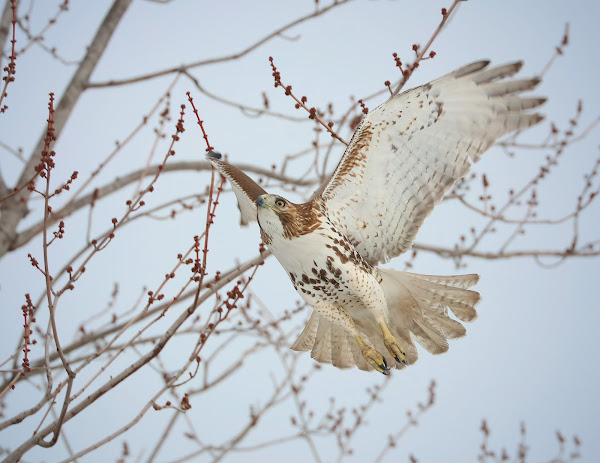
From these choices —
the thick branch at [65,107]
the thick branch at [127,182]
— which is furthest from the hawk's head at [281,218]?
the thick branch at [65,107]

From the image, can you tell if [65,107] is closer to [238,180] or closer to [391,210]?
[238,180]

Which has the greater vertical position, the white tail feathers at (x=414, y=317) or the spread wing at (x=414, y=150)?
the spread wing at (x=414, y=150)

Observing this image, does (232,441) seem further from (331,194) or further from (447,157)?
(447,157)

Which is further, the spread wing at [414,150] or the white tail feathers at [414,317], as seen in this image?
the white tail feathers at [414,317]

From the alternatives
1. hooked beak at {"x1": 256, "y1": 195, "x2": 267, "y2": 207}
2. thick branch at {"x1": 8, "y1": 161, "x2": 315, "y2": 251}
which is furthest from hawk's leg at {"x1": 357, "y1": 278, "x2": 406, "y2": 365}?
thick branch at {"x1": 8, "y1": 161, "x2": 315, "y2": 251}

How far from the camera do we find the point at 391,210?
12.6 feet

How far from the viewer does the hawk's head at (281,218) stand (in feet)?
11.4

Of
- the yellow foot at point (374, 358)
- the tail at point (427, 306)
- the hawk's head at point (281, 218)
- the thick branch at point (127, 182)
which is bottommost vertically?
the yellow foot at point (374, 358)

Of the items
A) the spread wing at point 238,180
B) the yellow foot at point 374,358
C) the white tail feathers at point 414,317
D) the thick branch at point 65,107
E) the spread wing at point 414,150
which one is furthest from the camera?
the thick branch at point 65,107

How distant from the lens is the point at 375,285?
12.3 feet

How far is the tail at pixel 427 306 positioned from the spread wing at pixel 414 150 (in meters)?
0.25

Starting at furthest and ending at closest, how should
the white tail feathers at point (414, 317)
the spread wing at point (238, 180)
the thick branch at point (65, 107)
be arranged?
1. the thick branch at point (65, 107)
2. the white tail feathers at point (414, 317)
3. the spread wing at point (238, 180)

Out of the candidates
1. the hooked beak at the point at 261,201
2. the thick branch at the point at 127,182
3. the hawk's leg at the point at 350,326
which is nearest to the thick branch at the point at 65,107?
the thick branch at the point at 127,182

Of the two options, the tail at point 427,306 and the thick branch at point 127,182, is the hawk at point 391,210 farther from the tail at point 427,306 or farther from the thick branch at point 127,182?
the thick branch at point 127,182
